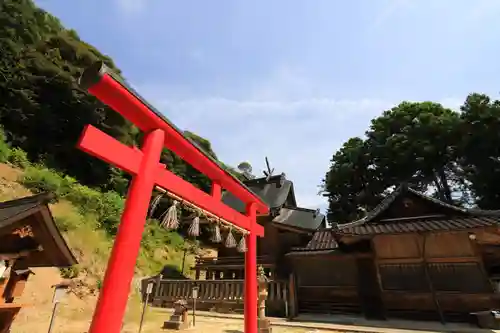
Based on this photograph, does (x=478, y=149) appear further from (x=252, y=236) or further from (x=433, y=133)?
(x=252, y=236)

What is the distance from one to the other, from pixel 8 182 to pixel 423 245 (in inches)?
791

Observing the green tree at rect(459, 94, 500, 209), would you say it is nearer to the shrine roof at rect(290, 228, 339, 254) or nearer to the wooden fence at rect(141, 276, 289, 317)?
the shrine roof at rect(290, 228, 339, 254)

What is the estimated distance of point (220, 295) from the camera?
12125 mm

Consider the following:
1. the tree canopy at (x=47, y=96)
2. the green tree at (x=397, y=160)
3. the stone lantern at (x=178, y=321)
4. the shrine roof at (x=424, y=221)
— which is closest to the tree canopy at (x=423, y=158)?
the green tree at (x=397, y=160)

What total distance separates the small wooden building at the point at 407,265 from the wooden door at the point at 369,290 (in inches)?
1.5

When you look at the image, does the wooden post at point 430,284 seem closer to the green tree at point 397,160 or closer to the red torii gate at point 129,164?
the red torii gate at point 129,164

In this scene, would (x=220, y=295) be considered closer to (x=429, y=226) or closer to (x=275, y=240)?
(x=275, y=240)

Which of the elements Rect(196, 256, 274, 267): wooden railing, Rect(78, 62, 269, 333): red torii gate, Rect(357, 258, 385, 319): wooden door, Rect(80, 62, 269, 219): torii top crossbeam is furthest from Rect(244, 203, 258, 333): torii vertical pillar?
Rect(196, 256, 274, 267): wooden railing

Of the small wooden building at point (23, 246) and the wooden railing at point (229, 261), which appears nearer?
the small wooden building at point (23, 246)

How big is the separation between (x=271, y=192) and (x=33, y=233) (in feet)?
51.4

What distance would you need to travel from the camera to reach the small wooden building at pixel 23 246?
13.6 feet

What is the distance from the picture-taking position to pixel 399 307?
34.2ft

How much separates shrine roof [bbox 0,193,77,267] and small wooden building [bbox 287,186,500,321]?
9.99 meters

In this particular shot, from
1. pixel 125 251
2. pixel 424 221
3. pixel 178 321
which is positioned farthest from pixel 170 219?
pixel 424 221
